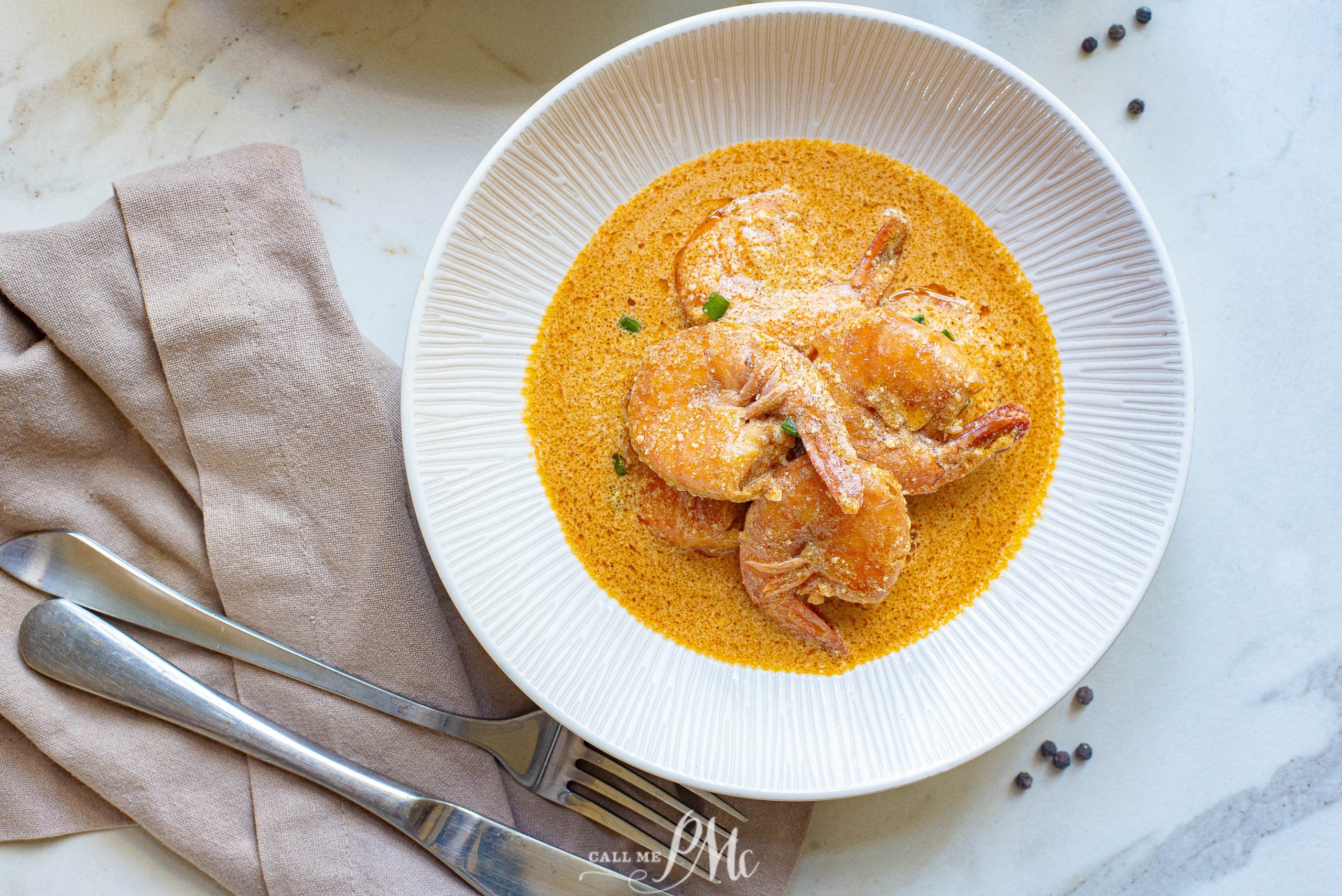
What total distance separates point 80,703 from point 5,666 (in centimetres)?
22

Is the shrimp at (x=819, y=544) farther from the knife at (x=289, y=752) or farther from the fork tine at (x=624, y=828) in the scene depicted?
the knife at (x=289, y=752)

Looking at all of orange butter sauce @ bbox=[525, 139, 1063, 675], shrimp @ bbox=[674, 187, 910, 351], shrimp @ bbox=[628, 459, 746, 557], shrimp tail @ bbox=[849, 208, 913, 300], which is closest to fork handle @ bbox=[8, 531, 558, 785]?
orange butter sauce @ bbox=[525, 139, 1063, 675]

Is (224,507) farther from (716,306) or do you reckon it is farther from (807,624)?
(807,624)

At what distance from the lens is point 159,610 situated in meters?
A: 2.31

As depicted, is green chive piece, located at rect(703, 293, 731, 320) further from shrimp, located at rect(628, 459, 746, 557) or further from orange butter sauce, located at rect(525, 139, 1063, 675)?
shrimp, located at rect(628, 459, 746, 557)

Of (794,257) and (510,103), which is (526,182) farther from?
(794,257)

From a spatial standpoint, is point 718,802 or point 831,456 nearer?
point 831,456

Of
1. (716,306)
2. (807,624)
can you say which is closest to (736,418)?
(716,306)

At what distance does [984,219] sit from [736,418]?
103 centimetres

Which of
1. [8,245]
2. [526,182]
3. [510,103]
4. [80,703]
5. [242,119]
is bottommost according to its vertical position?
[80,703]

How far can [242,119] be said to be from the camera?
2521 mm

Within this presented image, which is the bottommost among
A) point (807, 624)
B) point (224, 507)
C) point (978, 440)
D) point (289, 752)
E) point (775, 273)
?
point (289, 752)

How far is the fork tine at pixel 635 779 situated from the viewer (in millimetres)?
2379

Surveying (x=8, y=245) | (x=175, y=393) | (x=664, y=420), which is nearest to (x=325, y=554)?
(x=175, y=393)
